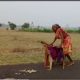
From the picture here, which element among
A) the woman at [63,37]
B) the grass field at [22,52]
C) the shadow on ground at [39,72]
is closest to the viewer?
the shadow on ground at [39,72]

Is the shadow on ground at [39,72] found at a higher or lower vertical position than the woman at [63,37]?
lower

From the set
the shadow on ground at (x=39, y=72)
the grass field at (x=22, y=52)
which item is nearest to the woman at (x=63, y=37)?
the shadow on ground at (x=39, y=72)

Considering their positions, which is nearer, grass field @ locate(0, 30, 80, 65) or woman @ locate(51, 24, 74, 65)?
woman @ locate(51, 24, 74, 65)

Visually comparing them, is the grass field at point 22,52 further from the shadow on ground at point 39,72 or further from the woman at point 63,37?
the woman at point 63,37

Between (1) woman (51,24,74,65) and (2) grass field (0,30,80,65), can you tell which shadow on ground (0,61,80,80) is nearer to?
(1) woman (51,24,74,65)

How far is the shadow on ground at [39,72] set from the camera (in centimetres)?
1045

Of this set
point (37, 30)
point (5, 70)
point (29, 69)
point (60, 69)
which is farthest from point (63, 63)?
point (37, 30)

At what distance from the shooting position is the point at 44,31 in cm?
3909

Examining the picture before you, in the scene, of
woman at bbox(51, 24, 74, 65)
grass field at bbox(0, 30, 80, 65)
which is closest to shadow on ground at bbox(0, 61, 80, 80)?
woman at bbox(51, 24, 74, 65)

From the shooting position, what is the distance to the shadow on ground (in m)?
10.4

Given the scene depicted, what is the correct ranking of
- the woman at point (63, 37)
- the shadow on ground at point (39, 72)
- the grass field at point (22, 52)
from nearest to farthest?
1. the shadow on ground at point (39, 72)
2. the woman at point (63, 37)
3. the grass field at point (22, 52)

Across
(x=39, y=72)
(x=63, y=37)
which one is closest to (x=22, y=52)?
(x=63, y=37)

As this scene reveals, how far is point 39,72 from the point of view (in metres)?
11.1

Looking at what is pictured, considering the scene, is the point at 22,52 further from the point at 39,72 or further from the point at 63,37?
the point at 39,72
